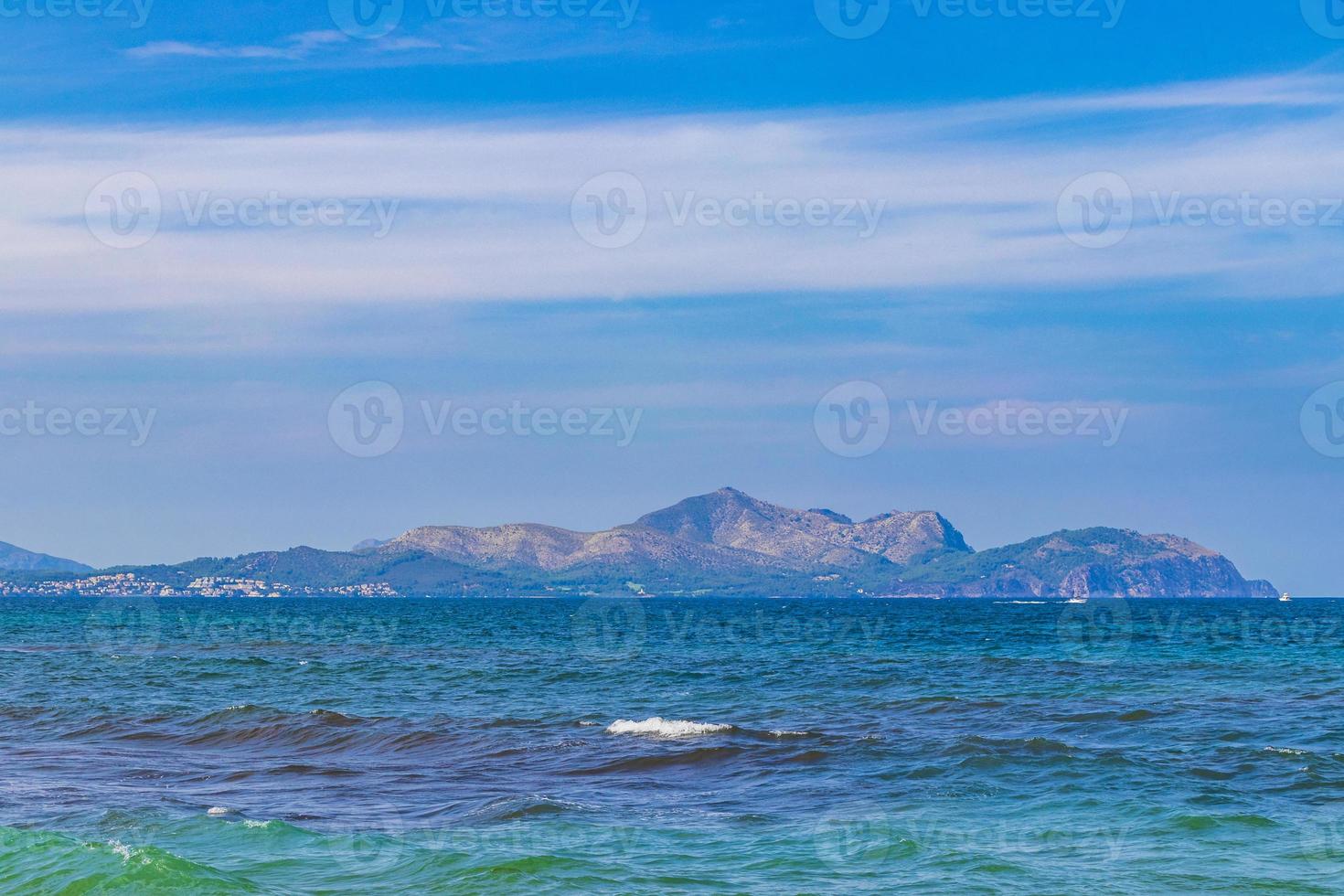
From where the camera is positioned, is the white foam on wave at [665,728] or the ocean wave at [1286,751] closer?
the ocean wave at [1286,751]

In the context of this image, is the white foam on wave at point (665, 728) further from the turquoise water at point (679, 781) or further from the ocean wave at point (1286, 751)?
the ocean wave at point (1286, 751)

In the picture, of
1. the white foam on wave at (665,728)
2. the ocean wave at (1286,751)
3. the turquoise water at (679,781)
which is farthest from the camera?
the white foam on wave at (665,728)

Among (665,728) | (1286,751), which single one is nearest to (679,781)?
(665,728)

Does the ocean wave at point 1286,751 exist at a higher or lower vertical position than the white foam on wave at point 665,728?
lower

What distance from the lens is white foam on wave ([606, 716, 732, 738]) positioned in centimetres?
3138

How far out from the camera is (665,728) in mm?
32281

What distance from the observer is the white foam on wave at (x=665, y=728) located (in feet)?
103

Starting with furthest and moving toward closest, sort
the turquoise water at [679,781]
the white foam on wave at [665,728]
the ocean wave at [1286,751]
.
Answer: the white foam on wave at [665,728], the ocean wave at [1286,751], the turquoise water at [679,781]

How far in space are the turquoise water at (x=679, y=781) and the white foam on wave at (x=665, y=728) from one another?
139 millimetres

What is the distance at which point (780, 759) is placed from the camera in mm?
27516

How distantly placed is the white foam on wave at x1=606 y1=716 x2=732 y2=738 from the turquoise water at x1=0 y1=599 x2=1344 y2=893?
139mm

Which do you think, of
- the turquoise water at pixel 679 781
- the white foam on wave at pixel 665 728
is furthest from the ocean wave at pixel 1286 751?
the white foam on wave at pixel 665 728

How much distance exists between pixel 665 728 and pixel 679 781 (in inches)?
275

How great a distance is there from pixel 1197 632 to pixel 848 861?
83822 mm
